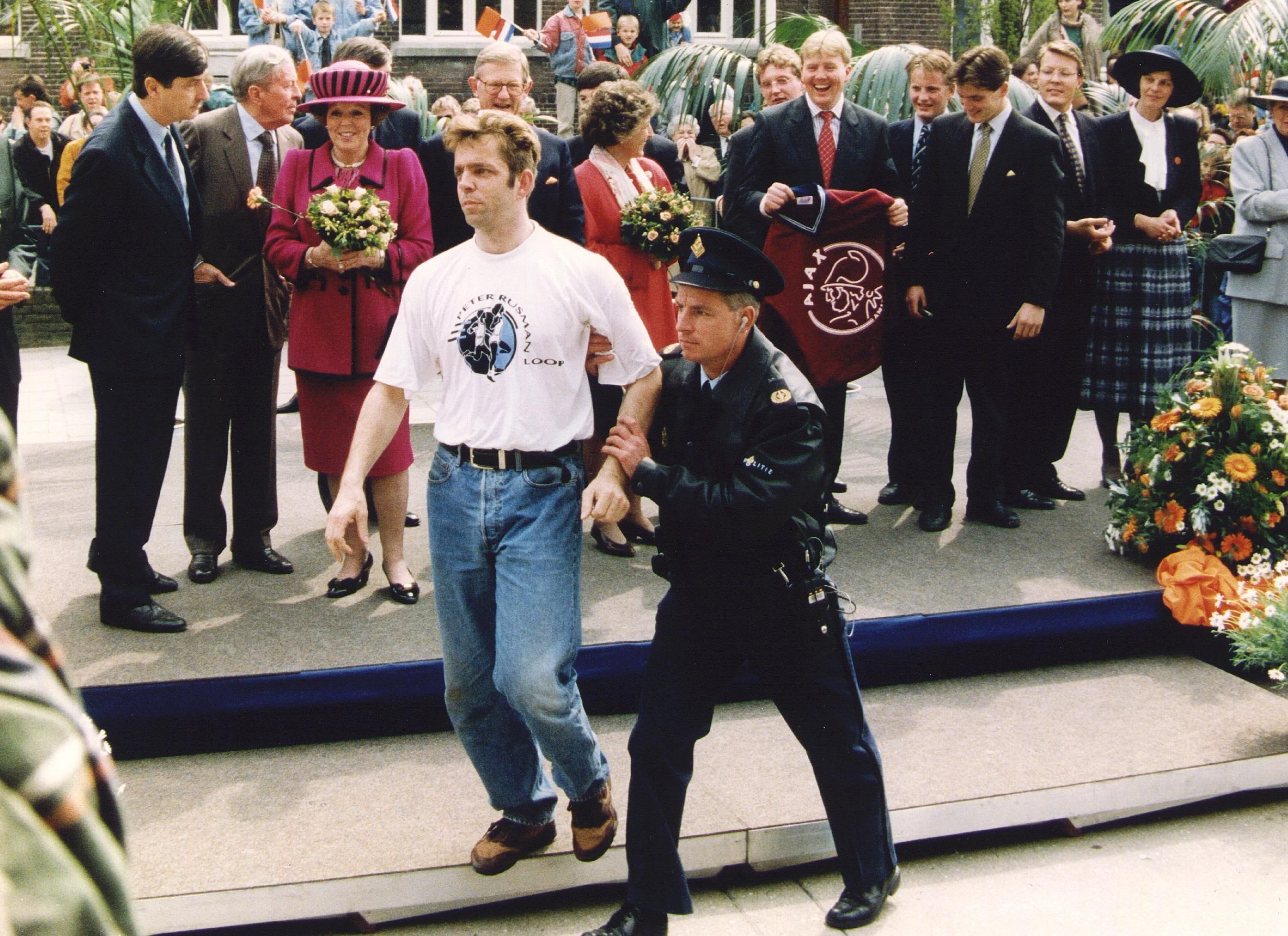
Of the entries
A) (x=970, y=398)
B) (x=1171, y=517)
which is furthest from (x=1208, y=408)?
(x=970, y=398)

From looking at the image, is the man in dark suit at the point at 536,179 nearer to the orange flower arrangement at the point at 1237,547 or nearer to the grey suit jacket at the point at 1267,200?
the orange flower arrangement at the point at 1237,547

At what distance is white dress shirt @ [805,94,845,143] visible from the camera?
6133mm

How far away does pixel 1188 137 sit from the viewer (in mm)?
6914

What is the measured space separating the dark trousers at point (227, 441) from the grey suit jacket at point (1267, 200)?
4.74 m

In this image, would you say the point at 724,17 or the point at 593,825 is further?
the point at 724,17

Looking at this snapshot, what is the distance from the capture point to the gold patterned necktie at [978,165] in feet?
20.6

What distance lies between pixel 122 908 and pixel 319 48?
12.1m

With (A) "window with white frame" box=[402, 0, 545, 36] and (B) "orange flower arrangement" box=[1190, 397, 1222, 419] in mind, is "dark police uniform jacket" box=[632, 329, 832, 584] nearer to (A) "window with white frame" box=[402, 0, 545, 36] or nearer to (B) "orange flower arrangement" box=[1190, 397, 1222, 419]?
(B) "orange flower arrangement" box=[1190, 397, 1222, 419]

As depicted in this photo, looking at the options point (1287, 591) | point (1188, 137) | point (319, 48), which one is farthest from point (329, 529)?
point (319, 48)

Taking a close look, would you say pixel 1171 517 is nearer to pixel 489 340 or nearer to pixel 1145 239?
pixel 1145 239

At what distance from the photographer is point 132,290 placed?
16.6 feet

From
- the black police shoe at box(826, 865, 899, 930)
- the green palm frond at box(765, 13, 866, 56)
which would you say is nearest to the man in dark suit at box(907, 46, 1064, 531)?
the black police shoe at box(826, 865, 899, 930)

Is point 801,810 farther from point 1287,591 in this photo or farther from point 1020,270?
point 1020,270

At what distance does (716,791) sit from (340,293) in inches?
94.5
